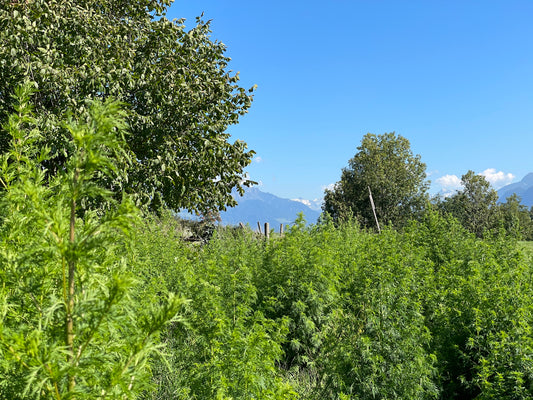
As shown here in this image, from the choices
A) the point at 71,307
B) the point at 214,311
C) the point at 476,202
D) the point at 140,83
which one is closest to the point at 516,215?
the point at 476,202

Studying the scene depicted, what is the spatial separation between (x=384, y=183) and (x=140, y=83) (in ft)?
86.2

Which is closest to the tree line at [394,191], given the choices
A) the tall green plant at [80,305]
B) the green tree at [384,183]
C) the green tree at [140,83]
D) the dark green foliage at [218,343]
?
the green tree at [384,183]

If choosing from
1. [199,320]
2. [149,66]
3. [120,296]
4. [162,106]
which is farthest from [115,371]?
[149,66]

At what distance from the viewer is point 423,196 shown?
104ft

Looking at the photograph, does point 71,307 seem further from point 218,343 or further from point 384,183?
point 384,183

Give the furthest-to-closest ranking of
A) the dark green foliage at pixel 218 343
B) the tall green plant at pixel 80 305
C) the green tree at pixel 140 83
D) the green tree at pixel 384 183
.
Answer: the green tree at pixel 384 183 → the green tree at pixel 140 83 → the dark green foliage at pixel 218 343 → the tall green plant at pixel 80 305

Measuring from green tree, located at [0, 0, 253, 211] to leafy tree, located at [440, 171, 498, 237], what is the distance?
28.7 m

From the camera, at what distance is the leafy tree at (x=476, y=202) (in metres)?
32.8

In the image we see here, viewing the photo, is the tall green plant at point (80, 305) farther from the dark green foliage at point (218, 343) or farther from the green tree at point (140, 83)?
the green tree at point (140, 83)

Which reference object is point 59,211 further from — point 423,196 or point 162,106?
point 423,196

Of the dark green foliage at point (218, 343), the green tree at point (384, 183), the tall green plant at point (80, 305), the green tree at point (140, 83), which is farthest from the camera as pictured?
the green tree at point (384, 183)

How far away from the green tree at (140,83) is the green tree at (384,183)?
22065 millimetres

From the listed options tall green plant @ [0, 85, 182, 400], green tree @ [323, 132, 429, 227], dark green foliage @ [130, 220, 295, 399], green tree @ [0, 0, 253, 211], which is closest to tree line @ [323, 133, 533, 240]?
green tree @ [323, 132, 429, 227]

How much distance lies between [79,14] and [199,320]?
278 inches
